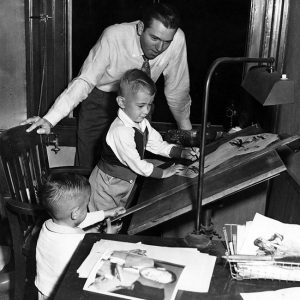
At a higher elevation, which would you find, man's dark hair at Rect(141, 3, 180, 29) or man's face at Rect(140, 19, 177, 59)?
man's dark hair at Rect(141, 3, 180, 29)

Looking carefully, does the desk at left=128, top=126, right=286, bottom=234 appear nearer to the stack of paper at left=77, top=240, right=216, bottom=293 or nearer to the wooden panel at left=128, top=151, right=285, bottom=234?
the wooden panel at left=128, top=151, right=285, bottom=234

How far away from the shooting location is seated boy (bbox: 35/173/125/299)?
1839mm

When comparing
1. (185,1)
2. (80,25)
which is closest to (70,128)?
(80,25)

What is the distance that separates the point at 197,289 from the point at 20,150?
148 centimetres

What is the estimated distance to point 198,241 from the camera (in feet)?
5.44

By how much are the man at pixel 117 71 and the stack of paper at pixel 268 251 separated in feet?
4.62

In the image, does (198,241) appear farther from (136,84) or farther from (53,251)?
(136,84)

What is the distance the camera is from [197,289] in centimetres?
139

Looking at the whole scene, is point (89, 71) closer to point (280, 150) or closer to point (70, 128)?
point (70, 128)

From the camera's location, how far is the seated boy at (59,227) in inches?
72.4

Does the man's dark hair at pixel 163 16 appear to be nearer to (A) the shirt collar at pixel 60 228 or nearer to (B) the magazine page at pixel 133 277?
(A) the shirt collar at pixel 60 228

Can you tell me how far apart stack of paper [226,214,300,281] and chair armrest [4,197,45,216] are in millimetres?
986

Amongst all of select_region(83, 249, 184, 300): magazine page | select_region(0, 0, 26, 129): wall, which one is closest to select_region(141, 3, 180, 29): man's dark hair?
select_region(0, 0, 26, 129): wall

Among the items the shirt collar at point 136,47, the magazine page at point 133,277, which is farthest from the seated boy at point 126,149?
the magazine page at point 133,277
